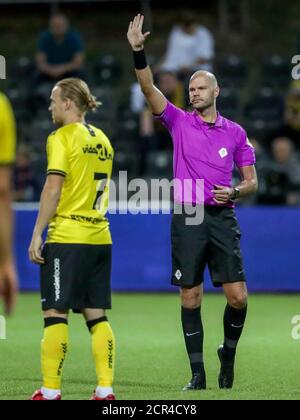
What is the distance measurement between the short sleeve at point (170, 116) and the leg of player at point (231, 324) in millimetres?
1237

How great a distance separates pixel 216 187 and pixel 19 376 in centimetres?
210

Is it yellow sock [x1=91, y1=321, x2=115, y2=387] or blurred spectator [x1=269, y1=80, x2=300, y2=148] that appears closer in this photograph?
yellow sock [x1=91, y1=321, x2=115, y2=387]

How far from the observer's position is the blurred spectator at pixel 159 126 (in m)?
16.8

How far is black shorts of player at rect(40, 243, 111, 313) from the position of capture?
7.15 metres

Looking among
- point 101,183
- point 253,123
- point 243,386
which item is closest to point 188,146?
point 101,183

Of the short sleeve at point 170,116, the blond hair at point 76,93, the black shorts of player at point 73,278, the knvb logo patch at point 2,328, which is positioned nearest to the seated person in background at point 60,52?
the knvb logo patch at point 2,328

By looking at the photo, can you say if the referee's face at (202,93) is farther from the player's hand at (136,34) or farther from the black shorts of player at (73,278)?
the black shorts of player at (73,278)

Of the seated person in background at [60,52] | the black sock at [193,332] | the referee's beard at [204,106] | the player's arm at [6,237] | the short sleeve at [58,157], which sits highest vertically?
the seated person in background at [60,52]

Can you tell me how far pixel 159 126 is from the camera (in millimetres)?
17125

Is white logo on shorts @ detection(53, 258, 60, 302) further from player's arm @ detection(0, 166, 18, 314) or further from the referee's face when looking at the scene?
player's arm @ detection(0, 166, 18, 314)

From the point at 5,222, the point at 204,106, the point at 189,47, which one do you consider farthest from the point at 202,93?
the point at 189,47

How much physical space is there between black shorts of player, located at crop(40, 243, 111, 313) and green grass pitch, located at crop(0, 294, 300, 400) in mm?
691

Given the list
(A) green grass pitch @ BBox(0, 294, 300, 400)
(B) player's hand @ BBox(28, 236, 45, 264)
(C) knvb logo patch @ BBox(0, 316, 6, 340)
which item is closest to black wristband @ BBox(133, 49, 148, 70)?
(B) player's hand @ BBox(28, 236, 45, 264)

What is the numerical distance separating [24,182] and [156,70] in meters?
3.21
